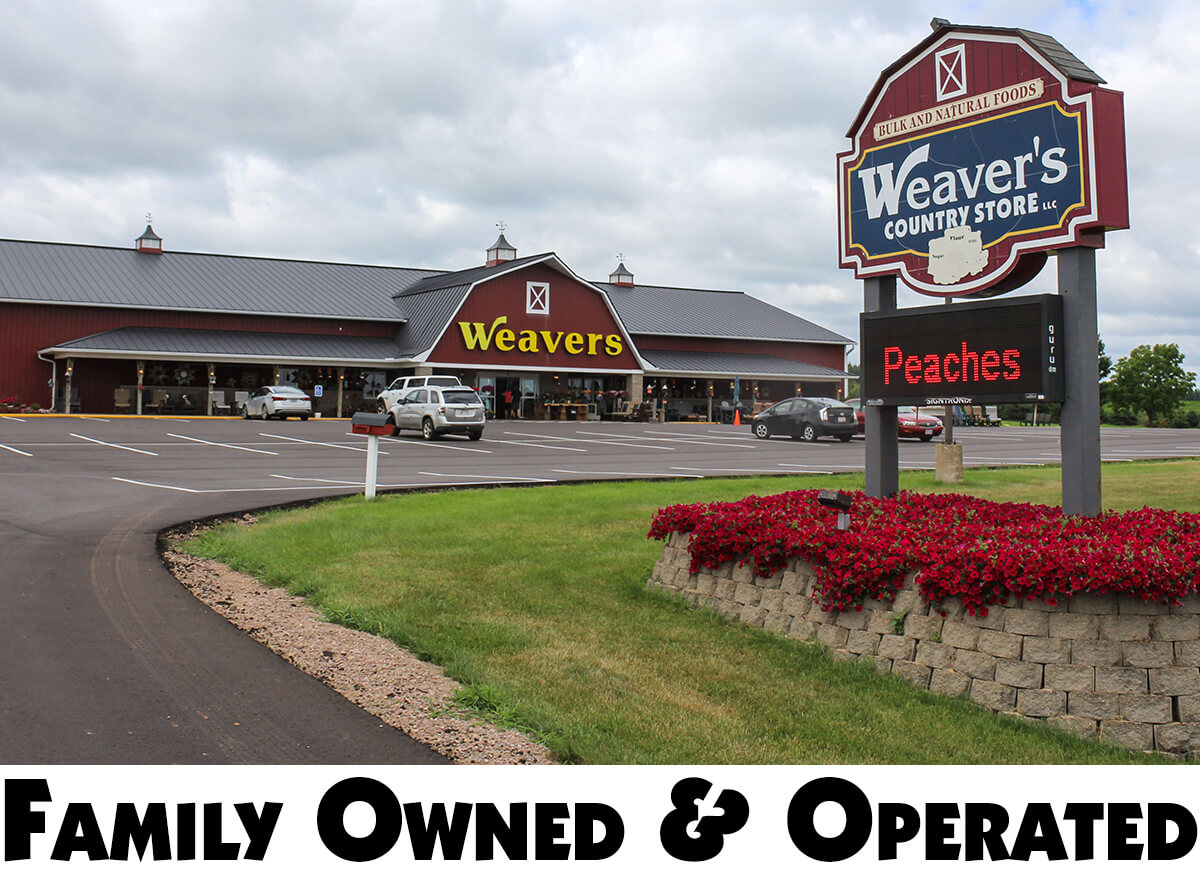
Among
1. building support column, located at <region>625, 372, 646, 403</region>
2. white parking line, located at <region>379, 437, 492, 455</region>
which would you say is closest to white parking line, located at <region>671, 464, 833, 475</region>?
white parking line, located at <region>379, 437, 492, 455</region>

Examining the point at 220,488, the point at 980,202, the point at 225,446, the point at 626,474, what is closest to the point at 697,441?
the point at 626,474

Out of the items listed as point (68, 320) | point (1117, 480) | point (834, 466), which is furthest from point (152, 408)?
point (1117, 480)

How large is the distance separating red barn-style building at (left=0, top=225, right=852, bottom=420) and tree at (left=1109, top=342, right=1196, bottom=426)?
49346mm

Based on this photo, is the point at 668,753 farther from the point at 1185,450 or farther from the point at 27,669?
the point at 1185,450

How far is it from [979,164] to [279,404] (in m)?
34.6

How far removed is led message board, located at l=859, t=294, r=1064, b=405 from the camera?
8.26 meters

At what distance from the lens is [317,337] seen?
4694 centimetres

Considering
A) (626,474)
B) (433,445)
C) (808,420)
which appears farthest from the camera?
(808,420)

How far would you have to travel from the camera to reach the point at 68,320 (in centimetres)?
4244

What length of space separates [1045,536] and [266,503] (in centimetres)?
1065

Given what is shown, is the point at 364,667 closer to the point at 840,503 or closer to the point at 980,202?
the point at 840,503

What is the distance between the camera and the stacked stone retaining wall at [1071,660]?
5.62m

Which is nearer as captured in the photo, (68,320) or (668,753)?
(668,753)

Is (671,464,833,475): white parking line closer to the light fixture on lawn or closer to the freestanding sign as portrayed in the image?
the freestanding sign
